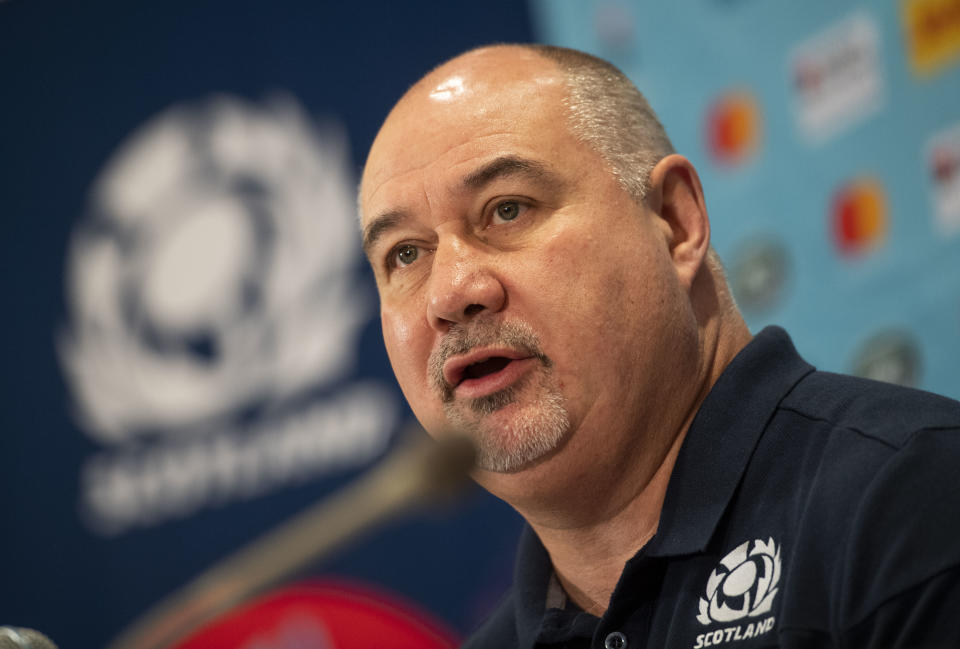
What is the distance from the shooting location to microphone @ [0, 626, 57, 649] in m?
1.23

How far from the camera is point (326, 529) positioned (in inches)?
42.9

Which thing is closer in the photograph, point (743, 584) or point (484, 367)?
point (743, 584)

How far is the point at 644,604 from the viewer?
1.61m

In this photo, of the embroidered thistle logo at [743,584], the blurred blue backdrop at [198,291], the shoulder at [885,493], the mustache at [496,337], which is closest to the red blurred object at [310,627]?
the blurred blue backdrop at [198,291]

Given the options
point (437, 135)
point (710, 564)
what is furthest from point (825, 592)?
point (437, 135)

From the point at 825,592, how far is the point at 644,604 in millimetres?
337

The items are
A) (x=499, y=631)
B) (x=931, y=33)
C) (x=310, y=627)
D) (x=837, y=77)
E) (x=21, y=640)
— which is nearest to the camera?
(x=21, y=640)

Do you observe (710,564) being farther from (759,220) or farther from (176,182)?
(176,182)

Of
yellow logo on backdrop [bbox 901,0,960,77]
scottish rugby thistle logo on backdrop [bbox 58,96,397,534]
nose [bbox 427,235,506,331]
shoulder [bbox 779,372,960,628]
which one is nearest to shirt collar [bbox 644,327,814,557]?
shoulder [bbox 779,372,960,628]

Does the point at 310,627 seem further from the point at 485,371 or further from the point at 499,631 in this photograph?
the point at 485,371

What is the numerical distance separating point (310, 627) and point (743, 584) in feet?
5.65

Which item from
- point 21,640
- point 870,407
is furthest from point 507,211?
point 21,640

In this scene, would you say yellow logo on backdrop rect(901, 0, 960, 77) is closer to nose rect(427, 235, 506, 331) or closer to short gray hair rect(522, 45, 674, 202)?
short gray hair rect(522, 45, 674, 202)

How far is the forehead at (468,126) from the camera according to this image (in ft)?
5.85
